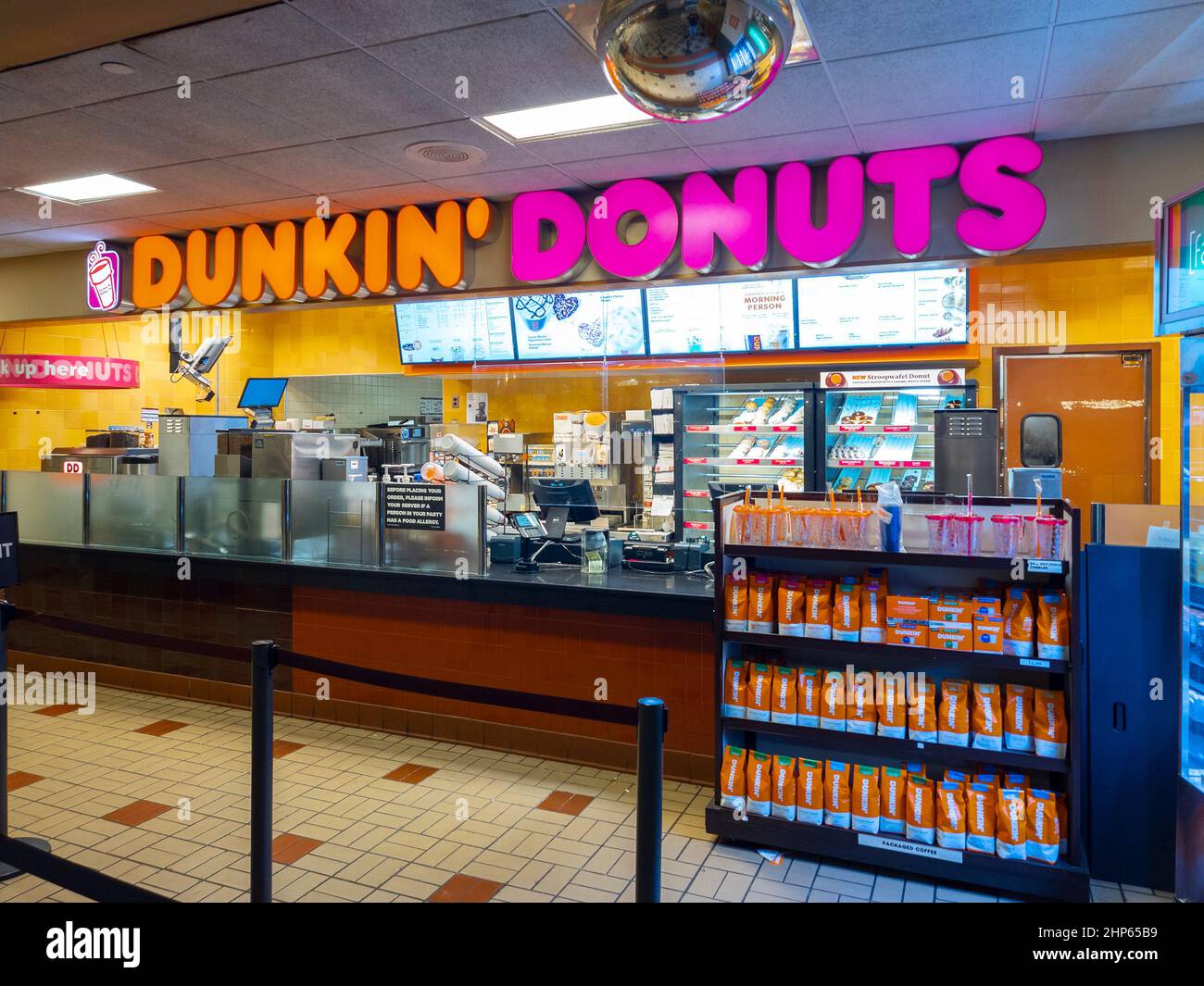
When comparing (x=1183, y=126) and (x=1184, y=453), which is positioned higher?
(x=1183, y=126)

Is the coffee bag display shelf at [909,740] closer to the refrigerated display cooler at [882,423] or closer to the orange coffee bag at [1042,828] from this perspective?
the orange coffee bag at [1042,828]

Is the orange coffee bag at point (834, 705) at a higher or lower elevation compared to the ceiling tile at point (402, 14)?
lower

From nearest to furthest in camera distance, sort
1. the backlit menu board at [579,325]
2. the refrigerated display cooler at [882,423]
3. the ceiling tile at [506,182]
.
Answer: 1. the ceiling tile at [506,182]
2. the refrigerated display cooler at [882,423]
3. the backlit menu board at [579,325]

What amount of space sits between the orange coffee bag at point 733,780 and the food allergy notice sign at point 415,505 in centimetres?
193

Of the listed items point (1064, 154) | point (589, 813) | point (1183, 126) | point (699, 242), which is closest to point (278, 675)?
point (589, 813)

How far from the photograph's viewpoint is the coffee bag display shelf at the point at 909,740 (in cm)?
298

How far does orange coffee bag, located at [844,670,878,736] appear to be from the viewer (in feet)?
10.6

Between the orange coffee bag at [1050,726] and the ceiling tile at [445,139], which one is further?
the ceiling tile at [445,139]

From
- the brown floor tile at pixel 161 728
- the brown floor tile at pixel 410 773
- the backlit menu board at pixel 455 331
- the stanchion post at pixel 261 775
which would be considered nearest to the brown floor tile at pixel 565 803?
the brown floor tile at pixel 410 773

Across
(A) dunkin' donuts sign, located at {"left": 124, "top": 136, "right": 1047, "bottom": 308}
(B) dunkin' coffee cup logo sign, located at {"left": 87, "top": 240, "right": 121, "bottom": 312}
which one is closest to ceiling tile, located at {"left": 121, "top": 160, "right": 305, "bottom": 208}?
(A) dunkin' donuts sign, located at {"left": 124, "top": 136, "right": 1047, "bottom": 308}

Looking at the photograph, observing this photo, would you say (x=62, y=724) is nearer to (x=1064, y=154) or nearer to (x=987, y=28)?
(x=987, y=28)

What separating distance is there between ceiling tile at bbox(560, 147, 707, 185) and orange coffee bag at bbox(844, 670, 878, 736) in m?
2.69

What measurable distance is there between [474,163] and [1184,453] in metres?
3.45
